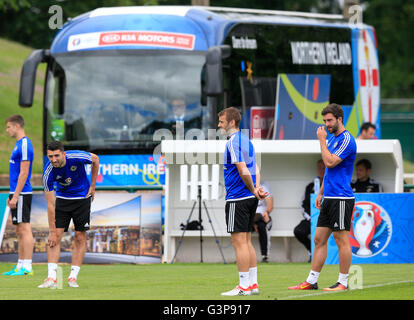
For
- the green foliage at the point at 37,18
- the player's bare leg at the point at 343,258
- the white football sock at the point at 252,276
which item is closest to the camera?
the white football sock at the point at 252,276

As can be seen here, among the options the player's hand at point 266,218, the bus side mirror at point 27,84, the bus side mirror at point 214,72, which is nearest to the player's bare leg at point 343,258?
the player's hand at point 266,218

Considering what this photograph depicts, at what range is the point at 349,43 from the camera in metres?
22.2

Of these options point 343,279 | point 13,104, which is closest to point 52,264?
point 343,279

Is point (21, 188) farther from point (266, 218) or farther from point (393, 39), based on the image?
point (393, 39)

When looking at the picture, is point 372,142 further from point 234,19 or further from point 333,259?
point 234,19

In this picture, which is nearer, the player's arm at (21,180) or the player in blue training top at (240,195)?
the player in blue training top at (240,195)

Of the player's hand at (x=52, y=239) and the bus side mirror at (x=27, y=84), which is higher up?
the bus side mirror at (x=27, y=84)

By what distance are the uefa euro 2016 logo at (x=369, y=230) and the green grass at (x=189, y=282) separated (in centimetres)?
46

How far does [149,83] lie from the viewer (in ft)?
61.2

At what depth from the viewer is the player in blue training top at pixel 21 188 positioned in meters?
13.7

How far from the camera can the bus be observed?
18422 millimetres

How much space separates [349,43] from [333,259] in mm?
7842

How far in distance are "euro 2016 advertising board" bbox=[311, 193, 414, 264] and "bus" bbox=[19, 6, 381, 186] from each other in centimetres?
350

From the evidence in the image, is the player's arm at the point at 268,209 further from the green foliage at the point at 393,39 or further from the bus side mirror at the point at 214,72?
the green foliage at the point at 393,39
